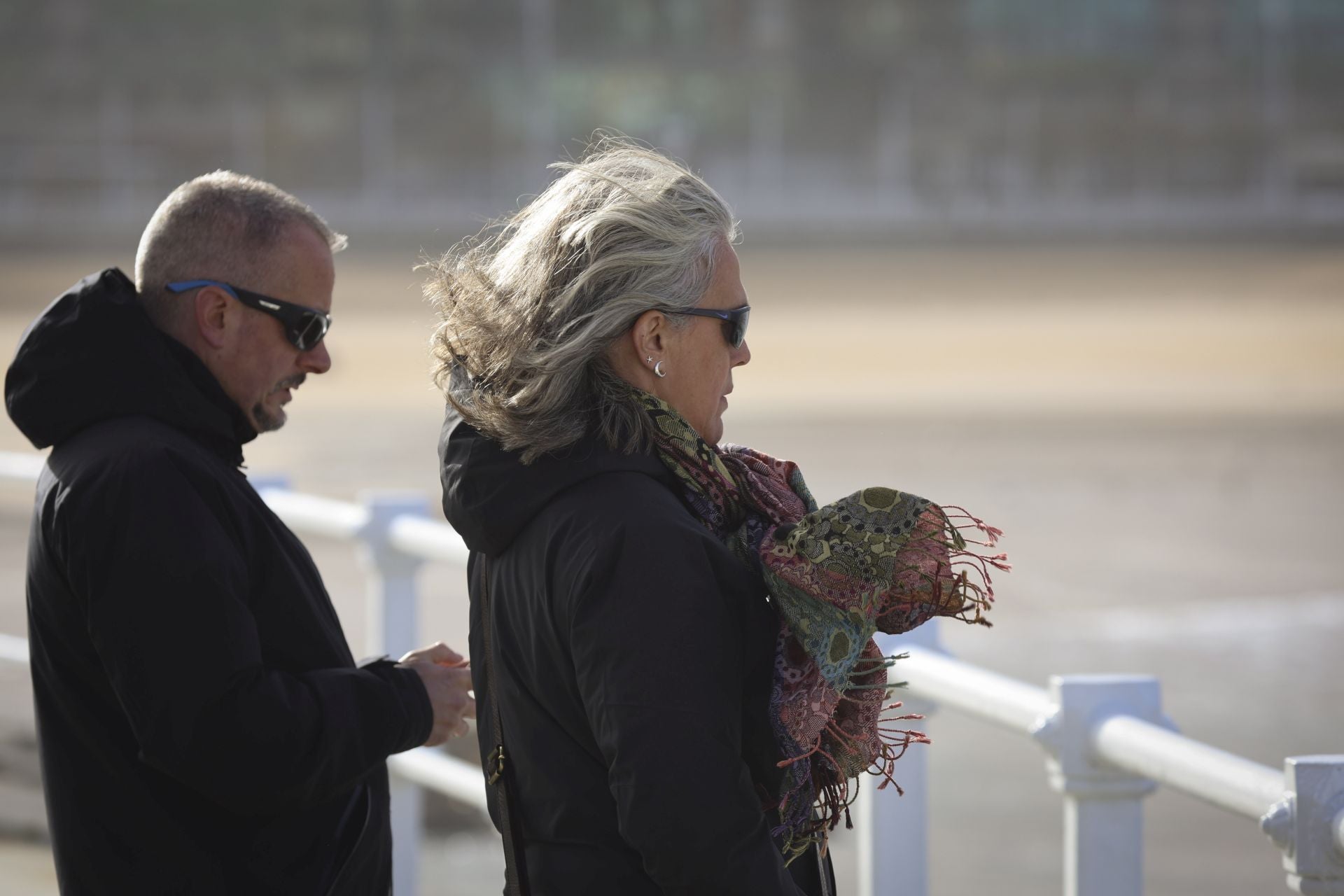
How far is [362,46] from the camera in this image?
55625mm

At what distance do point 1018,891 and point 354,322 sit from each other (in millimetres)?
31186

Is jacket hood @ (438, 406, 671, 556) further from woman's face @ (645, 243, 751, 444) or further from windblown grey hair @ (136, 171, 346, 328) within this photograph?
windblown grey hair @ (136, 171, 346, 328)

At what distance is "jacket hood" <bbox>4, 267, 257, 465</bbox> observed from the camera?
73.0 inches

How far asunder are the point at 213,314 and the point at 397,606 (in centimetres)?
107

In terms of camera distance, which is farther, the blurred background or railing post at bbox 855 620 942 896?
the blurred background

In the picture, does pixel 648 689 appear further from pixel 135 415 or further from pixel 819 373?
pixel 819 373

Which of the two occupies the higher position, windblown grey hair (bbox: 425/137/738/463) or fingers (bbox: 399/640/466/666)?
windblown grey hair (bbox: 425/137/738/463)

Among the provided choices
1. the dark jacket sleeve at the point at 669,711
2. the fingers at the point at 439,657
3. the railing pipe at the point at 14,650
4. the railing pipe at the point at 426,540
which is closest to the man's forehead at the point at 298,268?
the fingers at the point at 439,657

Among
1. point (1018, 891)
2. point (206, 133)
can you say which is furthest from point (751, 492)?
point (206, 133)

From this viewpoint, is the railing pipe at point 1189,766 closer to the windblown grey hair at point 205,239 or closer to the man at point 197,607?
the man at point 197,607

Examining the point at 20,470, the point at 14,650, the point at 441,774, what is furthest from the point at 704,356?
the point at 20,470

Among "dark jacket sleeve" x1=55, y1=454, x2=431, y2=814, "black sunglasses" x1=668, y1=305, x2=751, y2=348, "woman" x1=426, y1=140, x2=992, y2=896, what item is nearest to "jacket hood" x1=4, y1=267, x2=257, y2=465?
"dark jacket sleeve" x1=55, y1=454, x2=431, y2=814

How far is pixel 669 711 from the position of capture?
4.66ft

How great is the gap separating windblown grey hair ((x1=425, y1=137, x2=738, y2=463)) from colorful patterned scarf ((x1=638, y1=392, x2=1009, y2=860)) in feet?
0.23
